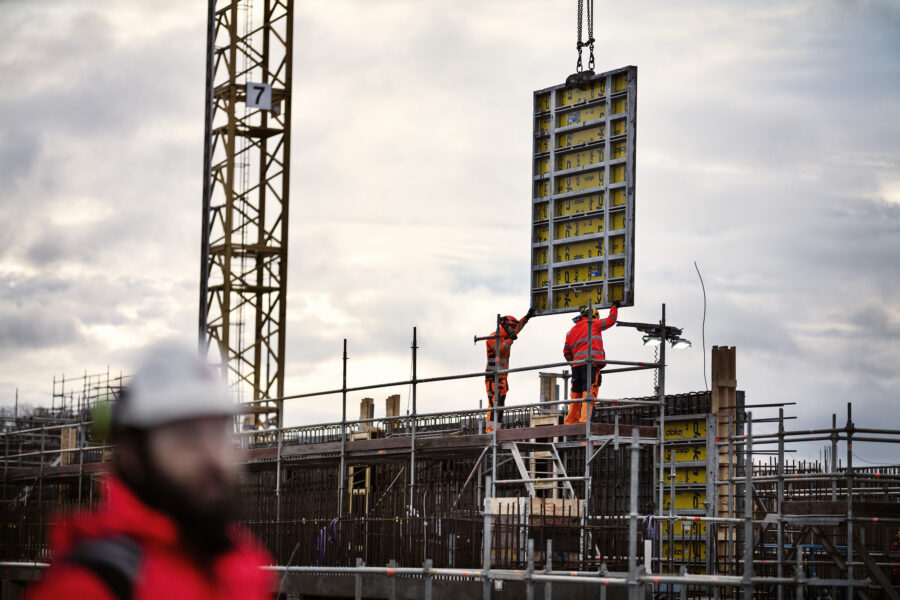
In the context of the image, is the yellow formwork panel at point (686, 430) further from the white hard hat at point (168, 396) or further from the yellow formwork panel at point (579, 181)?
the white hard hat at point (168, 396)

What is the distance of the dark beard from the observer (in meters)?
2.17

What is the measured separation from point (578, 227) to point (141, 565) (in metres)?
19.9

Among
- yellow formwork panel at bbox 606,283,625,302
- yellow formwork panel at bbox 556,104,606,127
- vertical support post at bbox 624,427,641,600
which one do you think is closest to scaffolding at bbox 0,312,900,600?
vertical support post at bbox 624,427,641,600

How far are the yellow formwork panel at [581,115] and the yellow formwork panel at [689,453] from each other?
19.3ft

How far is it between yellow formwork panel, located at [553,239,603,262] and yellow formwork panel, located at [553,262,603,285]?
0.56 feet

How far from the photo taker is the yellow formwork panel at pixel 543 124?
73.0 ft

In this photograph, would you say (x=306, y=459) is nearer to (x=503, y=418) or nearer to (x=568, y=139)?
(x=503, y=418)

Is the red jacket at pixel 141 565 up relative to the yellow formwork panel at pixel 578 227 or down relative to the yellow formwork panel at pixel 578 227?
down

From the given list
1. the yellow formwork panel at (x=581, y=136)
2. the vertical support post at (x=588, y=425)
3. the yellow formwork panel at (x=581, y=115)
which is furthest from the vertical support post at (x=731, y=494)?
the yellow formwork panel at (x=581, y=115)

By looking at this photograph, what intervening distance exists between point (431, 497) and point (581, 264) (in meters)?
5.44

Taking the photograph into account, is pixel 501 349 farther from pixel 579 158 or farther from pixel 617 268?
pixel 579 158

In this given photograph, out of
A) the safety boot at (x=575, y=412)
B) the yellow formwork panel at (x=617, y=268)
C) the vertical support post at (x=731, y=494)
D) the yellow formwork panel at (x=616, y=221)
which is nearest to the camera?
the vertical support post at (x=731, y=494)

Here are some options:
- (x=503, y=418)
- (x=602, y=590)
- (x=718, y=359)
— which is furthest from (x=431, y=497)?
(x=503, y=418)

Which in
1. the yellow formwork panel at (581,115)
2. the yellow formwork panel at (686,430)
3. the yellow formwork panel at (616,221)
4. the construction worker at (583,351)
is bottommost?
the yellow formwork panel at (686,430)
